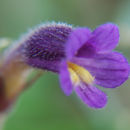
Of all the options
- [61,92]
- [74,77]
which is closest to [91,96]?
[74,77]

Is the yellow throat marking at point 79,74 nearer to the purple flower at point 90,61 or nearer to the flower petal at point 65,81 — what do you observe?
the purple flower at point 90,61

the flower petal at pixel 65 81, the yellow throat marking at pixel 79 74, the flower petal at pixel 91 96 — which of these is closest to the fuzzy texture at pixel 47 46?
the yellow throat marking at pixel 79 74

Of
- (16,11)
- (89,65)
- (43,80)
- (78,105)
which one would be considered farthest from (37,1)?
(89,65)

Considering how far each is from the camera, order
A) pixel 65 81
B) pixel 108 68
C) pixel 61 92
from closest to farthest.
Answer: pixel 65 81 < pixel 108 68 < pixel 61 92

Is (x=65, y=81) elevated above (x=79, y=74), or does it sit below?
below

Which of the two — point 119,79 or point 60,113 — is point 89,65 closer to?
point 119,79

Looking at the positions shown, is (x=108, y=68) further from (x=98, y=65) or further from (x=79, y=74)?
(x=79, y=74)

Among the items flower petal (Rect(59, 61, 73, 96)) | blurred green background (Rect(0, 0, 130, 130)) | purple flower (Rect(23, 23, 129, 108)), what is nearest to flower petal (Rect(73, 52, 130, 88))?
purple flower (Rect(23, 23, 129, 108))
